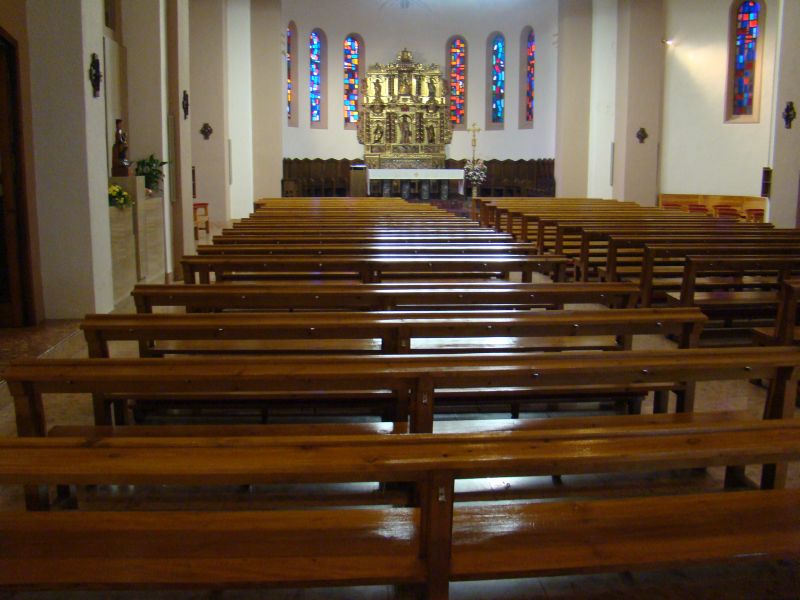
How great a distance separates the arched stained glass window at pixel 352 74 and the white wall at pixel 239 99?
22.2ft

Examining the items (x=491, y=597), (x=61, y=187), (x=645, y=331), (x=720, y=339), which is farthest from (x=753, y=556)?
(x=61, y=187)

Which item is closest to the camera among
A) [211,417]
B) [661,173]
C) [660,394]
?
[660,394]

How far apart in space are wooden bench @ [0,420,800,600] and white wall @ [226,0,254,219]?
47.7 ft

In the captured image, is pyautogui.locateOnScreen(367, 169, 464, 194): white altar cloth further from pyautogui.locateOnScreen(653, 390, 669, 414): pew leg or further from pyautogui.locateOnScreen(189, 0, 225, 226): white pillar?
pyautogui.locateOnScreen(653, 390, 669, 414): pew leg

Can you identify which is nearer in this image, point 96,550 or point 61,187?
point 96,550

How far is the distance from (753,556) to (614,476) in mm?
1153

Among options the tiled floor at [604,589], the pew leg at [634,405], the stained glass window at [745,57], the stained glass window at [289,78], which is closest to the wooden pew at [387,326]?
the pew leg at [634,405]

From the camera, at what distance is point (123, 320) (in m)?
2.84

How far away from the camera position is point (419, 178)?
66.4 feet

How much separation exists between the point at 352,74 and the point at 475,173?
5.20 meters

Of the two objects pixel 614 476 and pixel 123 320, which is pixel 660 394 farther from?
pixel 123 320

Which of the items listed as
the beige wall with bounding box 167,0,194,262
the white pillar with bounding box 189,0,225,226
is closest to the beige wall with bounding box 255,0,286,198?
the white pillar with bounding box 189,0,225,226

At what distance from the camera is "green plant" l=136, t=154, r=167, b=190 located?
8117mm

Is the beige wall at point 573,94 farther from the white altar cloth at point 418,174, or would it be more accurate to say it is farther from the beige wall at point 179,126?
the beige wall at point 179,126
